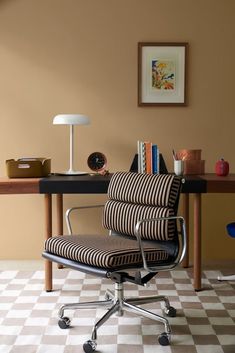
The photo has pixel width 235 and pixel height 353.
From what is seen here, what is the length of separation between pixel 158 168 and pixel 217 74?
3.20 feet

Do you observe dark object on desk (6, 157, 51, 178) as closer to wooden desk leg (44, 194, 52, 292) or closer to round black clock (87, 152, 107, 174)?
wooden desk leg (44, 194, 52, 292)

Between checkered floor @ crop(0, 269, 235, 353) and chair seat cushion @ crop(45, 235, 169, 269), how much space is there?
422 millimetres

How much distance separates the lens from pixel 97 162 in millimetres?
4008

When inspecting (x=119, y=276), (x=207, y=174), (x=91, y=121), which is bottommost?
(x=119, y=276)

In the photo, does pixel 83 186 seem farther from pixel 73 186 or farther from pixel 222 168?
pixel 222 168

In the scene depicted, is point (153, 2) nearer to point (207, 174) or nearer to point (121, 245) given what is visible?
point (207, 174)

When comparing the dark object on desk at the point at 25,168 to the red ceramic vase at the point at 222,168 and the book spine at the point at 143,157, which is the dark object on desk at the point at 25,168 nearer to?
the book spine at the point at 143,157

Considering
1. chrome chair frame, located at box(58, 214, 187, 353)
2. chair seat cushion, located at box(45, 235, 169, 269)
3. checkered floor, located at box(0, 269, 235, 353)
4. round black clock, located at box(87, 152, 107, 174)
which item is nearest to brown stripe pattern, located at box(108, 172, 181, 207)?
chrome chair frame, located at box(58, 214, 187, 353)

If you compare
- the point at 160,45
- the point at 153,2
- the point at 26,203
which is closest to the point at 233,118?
the point at 160,45

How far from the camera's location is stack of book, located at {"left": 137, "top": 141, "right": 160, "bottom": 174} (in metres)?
3.81

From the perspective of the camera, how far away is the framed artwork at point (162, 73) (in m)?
4.13

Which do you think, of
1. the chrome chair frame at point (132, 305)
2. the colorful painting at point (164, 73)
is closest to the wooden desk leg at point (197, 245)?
the chrome chair frame at point (132, 305)

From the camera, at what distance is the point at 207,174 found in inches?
158

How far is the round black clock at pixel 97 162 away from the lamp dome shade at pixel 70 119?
11.1 inches
